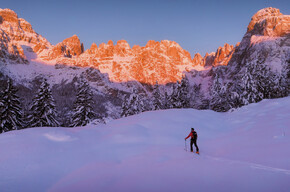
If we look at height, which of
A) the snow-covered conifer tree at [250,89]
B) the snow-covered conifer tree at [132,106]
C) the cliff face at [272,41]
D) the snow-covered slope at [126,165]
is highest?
the cliff face at [272,41]

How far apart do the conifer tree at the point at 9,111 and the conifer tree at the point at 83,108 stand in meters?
7.07

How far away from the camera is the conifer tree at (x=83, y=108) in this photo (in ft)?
93.2

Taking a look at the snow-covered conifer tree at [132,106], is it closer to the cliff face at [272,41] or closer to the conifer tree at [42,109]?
the conifer tree at [42,109]

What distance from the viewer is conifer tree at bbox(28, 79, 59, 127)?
85.3 ft

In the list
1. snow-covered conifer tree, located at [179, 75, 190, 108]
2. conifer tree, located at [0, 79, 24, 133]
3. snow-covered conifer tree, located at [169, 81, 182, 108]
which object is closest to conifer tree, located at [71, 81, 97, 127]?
conifer tree, located at [0, 79, 24, 133]

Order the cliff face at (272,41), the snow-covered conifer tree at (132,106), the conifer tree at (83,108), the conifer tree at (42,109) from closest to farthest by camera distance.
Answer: the conifer tree at (42,109) < the conifer tree at (83,108) < the snow-covered conifer tree at (132,106) < the cliff face at (272,41)

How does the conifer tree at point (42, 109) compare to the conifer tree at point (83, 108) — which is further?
the conifer tree at point (83, 108)

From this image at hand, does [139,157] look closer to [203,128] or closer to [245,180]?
[245,180]

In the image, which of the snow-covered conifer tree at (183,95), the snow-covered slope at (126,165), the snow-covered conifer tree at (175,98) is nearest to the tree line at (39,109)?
the snow-covered slope at (126,165)

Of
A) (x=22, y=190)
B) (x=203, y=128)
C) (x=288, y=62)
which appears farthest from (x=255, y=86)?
(x=22, y=190)

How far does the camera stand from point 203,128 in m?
18.9

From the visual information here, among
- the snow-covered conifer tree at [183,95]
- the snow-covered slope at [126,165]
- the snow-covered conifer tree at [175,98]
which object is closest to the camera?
the snow-covered slope at [126,165]

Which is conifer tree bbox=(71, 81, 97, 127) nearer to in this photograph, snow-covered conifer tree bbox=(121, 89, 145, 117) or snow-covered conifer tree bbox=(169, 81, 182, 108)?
snow-covered conifer tree bbox=(121, 89, 145, 117)

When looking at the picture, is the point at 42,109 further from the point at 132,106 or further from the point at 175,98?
the point at 175,98
